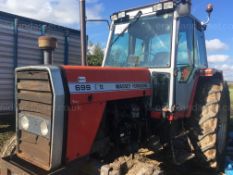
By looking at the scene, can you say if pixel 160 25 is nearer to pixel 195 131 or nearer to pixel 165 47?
pixel 165 47

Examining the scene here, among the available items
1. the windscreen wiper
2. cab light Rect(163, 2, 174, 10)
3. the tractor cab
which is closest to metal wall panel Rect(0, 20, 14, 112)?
the tractor cab

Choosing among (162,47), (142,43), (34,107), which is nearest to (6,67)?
(142,43)

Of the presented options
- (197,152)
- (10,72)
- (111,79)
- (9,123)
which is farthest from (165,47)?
(9,123)

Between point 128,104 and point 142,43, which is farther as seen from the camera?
Answer: point 142,43

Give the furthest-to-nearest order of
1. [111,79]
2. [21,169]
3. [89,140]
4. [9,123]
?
[9,123]
[111,79]
[89,140]
[21,169]

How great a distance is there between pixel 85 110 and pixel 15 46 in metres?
3.78

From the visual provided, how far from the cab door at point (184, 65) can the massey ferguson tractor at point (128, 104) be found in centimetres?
1

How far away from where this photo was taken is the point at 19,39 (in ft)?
21.2

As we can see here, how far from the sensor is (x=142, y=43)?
4.57 meters

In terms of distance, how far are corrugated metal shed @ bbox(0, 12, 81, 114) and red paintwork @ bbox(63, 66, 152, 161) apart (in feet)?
11.0

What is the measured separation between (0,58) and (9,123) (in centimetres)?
145

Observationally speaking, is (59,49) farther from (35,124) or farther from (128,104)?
(35,124)

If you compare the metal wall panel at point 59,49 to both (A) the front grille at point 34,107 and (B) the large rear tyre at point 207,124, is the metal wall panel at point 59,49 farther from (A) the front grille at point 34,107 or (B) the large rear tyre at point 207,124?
(A) the front grille at point 34,107

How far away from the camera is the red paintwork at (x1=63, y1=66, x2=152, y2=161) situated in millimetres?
3076
